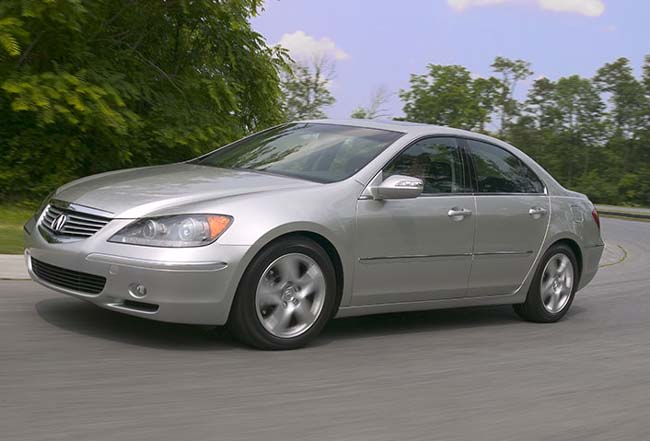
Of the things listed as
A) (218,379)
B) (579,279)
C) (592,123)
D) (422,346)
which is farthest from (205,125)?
(592,123)

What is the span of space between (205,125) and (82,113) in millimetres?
2852

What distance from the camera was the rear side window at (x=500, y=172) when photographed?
7.74 m

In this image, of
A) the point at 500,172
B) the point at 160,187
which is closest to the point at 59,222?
the point at 160,187

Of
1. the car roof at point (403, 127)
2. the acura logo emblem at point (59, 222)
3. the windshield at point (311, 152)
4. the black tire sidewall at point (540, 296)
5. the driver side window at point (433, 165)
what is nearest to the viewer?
the acura logo emblem at point (59, 222)

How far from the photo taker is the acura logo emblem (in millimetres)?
6148

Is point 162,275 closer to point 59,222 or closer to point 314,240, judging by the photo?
point 59,222

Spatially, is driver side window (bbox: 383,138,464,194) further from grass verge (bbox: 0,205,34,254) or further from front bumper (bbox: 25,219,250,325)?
grass verge (bbox: 0,205,34,254)

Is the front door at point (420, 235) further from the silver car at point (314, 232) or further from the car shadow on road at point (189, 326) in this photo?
the car shadow on road at point (189, 326)

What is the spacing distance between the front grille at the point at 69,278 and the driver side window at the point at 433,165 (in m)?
Answer: 2.22

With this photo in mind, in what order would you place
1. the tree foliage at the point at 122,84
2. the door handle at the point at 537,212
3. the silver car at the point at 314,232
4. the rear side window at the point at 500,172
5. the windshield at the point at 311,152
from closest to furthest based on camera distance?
the silver car at the point at 314,232 → the windshield at the point at 311,152 → the rear side window at the point at 500,172 → the door handle at the point at 537,212 → the tree foliage at the point at 122,84

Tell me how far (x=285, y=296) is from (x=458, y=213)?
172 centimetres

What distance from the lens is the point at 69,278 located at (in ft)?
19.8

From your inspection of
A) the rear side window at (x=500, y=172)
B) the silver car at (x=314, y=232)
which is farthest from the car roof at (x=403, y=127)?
the rear side window at (x=500, y=172)

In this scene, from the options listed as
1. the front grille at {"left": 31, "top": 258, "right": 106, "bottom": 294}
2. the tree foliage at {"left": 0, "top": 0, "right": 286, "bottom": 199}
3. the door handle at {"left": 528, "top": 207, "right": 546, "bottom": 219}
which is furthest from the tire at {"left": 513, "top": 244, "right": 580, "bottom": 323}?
the tree foliage at {"left": 0, "top": 0, "right": 286, "bottom": 199}
